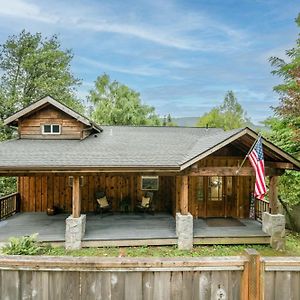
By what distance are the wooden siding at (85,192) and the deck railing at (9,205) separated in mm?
276

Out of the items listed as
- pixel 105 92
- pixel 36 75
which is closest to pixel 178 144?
pixel 36 75

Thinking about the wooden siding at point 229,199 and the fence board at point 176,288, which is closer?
the fence board at point 176,288

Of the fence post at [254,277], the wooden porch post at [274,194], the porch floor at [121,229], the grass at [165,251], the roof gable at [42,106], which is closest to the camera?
the fence post at [254,277]

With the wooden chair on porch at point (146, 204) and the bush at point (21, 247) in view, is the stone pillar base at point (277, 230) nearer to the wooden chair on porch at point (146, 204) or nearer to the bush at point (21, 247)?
the wooden chair on porch at point (146, 204)

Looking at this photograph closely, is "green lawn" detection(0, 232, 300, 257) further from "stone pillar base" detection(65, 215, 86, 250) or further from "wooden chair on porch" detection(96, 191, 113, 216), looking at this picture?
"wooden chair on porch" detection(96, 191, 113, 216)

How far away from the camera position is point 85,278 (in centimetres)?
234

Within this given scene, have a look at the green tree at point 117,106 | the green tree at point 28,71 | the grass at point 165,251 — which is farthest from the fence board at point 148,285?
the green tree at point 117,106

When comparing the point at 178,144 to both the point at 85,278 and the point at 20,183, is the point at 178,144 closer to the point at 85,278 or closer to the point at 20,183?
the point at 20,183

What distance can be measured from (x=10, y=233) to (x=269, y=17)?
82.3 feet

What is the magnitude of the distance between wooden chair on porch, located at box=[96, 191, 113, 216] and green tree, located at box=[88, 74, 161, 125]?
49.7 feet

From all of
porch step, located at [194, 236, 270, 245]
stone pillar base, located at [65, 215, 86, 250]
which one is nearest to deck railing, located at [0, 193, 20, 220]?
stone pillar base, located at [65, 215, 86, 250]

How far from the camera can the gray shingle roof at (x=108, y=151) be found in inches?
346

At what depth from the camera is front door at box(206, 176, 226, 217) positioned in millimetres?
11508

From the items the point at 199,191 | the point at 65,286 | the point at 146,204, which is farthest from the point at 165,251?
the point at 65,286
